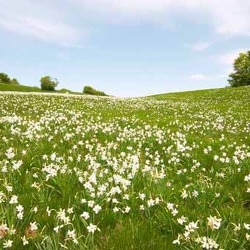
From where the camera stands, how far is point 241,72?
111 metres

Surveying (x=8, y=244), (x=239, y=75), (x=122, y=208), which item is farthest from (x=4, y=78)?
(x=8, y=244)

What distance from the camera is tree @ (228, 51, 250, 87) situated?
108562 mm

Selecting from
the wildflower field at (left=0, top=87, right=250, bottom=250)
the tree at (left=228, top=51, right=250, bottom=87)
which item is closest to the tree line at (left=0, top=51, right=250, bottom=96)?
the tree at (left=228, top=51, right=250, bottom=87)

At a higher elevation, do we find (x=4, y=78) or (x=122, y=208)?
(x=4, y=78)

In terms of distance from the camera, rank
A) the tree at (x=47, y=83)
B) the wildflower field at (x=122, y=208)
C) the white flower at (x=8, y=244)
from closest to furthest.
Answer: the white flower at (x=8, y=244)
the wildflower field at (x=122, y=208)
the tree at (x=47, y=83)

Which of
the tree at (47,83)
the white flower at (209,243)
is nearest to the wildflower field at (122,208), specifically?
the white flower at (209,243)

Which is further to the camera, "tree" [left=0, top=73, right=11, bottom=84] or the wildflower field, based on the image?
"tree" [left=0, top=73, right=11, bottom=84]

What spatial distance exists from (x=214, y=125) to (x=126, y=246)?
12469 millimetres

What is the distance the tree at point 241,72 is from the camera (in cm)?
10856

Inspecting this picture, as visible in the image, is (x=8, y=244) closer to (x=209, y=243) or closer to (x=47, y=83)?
(x=209, y=243)

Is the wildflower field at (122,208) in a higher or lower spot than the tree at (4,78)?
lower

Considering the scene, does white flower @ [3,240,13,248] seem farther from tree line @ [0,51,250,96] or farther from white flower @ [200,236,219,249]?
tree line @ [0,51,250,96]

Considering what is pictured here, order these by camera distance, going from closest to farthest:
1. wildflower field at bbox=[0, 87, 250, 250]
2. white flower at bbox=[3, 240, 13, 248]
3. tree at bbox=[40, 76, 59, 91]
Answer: white flower at bbox=[3, 240, 13, 248] → wildflower field at bbox=[0, 87, 250, 250] → tree at bbox=[40, 76, 59, 91]

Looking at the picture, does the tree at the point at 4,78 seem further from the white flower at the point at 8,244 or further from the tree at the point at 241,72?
the white flower at the point at 8,244
